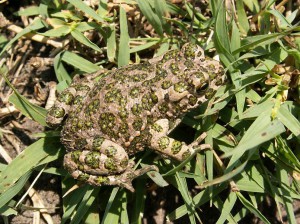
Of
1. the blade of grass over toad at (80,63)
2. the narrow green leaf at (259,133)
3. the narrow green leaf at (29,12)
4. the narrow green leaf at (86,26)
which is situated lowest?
the narrow green leaf at (259,133)

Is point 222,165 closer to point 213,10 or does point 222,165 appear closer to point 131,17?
point 213,10

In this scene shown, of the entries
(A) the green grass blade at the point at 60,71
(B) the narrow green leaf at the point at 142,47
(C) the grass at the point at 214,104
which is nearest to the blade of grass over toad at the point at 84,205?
(C) the grass at the point at 214,104

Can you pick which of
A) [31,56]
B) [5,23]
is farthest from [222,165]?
[5,23]

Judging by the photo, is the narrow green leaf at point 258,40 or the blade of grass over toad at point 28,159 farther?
the blade of grass over toad at point 28,159

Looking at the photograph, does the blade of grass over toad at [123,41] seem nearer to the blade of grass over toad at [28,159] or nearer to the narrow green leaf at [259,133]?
the blade of grass over toad at [28,159]

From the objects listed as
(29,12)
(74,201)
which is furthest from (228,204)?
(29,12)

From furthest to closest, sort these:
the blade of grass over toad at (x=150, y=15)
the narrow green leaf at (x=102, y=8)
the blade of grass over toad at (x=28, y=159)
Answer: the narrow green leaf at (x=102, y=8), the blade of grass over toad at (x=150, y=15), the blade of grass over toad at (x=28, y=159)

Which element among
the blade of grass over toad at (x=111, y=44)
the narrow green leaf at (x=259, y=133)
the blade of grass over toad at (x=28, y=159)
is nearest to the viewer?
the narrow green leaf at (x=259, y=133)
